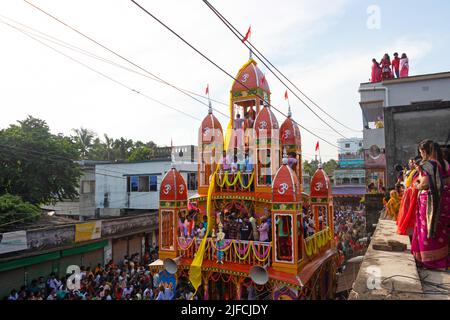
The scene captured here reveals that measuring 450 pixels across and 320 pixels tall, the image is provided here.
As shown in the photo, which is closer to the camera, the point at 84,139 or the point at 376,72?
the point at 376,72

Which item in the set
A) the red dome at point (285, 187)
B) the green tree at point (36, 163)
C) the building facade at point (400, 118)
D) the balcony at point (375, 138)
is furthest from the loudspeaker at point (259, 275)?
the green tree at point (36, 163)

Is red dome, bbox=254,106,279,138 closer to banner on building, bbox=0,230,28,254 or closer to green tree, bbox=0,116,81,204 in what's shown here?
banner on building, bbox=0,230,28,254

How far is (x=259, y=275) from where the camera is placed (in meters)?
9.20

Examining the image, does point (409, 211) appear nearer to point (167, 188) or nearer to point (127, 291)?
point (167, 188)

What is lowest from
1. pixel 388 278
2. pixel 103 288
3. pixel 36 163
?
pixel 103 288

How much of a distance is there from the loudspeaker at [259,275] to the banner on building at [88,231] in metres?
10.6

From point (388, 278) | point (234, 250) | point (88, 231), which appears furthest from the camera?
point (88, 231)

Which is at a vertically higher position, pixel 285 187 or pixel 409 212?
pixel 285 187

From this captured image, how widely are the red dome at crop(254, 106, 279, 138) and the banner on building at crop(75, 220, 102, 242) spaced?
10.6 m

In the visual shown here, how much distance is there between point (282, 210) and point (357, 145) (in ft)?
271

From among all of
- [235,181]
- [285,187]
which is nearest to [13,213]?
[235,181]

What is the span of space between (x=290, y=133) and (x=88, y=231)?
37.5 feet

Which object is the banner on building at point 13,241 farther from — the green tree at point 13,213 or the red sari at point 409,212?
the red sari at point 409,212

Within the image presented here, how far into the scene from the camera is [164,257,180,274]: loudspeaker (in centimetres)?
1047
